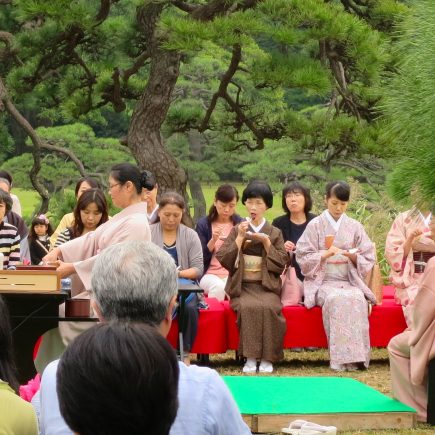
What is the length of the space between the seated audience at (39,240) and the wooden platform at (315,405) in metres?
2.78

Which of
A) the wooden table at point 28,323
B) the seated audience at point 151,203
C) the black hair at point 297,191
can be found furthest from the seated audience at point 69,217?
the black hair at point 297,191

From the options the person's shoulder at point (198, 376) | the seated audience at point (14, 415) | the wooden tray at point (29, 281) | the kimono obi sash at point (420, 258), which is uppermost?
the person's shoulder at point (198, 376)

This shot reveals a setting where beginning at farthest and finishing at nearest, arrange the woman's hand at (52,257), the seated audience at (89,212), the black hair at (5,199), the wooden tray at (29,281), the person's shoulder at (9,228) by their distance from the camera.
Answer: the person's shoulder at (9,228), the black hair at (5,199), the seated audience at (89,212), the woman's hand at (52,257), the wooden tray at (29,281)

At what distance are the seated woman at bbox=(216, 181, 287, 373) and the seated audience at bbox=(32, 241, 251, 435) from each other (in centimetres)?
544

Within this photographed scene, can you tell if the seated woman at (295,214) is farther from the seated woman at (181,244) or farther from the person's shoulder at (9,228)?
the person's shoulder at (9,228)

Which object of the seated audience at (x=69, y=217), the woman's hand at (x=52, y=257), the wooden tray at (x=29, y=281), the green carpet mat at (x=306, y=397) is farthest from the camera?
the seated audience at (x=69, y=217)

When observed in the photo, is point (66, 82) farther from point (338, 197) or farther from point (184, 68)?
point (184, 68)

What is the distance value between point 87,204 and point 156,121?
12.0ft

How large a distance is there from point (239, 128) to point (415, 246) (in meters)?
3.64

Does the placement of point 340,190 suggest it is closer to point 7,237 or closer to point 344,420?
point 7,237

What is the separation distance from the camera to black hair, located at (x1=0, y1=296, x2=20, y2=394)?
2.91 m

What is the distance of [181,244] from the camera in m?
8.05

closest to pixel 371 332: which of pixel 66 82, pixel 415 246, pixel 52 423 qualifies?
pixel 415 246

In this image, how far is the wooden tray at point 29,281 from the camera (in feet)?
21.0
